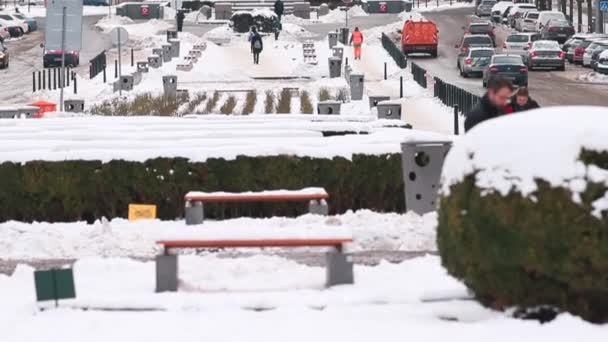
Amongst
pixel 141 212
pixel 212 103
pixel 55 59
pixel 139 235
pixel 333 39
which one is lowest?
pixel 333 39

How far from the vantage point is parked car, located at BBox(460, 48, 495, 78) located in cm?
5638

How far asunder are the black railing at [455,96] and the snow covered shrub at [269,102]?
16.0ft

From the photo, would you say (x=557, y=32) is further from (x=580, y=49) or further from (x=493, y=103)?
(x=493, y=103)

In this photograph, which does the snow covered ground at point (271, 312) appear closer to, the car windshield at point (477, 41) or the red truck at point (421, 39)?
Result: the car windshield at point (477, 41)

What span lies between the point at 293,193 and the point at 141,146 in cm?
355

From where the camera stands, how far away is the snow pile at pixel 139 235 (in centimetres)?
1505

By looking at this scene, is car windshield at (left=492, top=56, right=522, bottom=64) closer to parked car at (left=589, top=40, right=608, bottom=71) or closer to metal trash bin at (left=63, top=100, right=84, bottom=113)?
parked car at (left=589, top=40, right=608, bottom=71)

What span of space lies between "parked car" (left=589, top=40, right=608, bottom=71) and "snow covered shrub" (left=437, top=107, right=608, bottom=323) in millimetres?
47282

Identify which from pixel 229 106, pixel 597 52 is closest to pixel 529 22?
pixel 597 52

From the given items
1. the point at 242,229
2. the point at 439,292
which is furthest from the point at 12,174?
the point at 439,292

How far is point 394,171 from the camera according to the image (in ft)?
58.5

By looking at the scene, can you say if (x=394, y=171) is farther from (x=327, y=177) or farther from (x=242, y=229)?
(x=242, y=229)

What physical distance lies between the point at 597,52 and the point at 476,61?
6163 mm

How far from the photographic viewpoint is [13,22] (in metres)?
88.6
